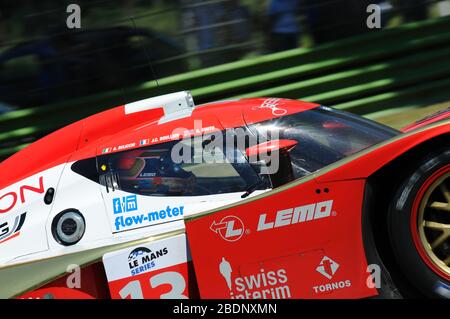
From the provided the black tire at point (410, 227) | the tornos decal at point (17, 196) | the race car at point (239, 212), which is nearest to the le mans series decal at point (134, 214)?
the race car at point (239, 212)

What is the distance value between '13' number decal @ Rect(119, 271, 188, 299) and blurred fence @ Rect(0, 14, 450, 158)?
3820 mm

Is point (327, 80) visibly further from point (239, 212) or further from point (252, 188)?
point (239, 212)

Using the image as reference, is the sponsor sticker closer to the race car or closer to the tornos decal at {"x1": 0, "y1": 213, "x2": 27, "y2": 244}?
the race car

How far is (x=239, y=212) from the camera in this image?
3.93m

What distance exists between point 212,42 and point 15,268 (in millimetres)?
4174

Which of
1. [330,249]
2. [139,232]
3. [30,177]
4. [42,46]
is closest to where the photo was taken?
[330,249]

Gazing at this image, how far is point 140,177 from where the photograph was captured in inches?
170

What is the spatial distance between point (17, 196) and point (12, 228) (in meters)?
0.22

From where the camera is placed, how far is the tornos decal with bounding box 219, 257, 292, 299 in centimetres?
394

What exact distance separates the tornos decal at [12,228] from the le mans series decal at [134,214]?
0.61 metres

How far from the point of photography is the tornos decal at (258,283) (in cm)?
394

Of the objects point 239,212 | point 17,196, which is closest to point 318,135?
point 239,212
